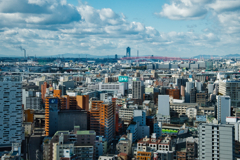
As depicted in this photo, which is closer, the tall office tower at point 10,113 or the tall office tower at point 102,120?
the tall office tower at point 10,113

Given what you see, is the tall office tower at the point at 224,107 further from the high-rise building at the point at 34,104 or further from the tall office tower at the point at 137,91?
the high-rise building at the point at 34,104

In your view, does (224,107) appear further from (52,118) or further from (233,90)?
(52,118)

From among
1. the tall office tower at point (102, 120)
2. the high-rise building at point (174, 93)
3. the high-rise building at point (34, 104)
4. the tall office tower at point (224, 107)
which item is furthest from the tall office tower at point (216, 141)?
the high-rise building at point (174, 93)

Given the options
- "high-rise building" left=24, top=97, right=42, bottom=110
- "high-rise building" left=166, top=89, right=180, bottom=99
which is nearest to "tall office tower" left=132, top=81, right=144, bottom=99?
"high-rise building" left=166, top=89, right=180, bottom=99

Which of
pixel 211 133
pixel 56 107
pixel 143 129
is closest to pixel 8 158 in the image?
pixel 56 107

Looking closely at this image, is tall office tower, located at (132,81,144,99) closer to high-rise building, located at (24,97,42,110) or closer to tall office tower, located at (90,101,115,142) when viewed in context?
high-rise building, located at (24,97,42,110)

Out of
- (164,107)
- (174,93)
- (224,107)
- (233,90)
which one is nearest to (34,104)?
(164,107)
